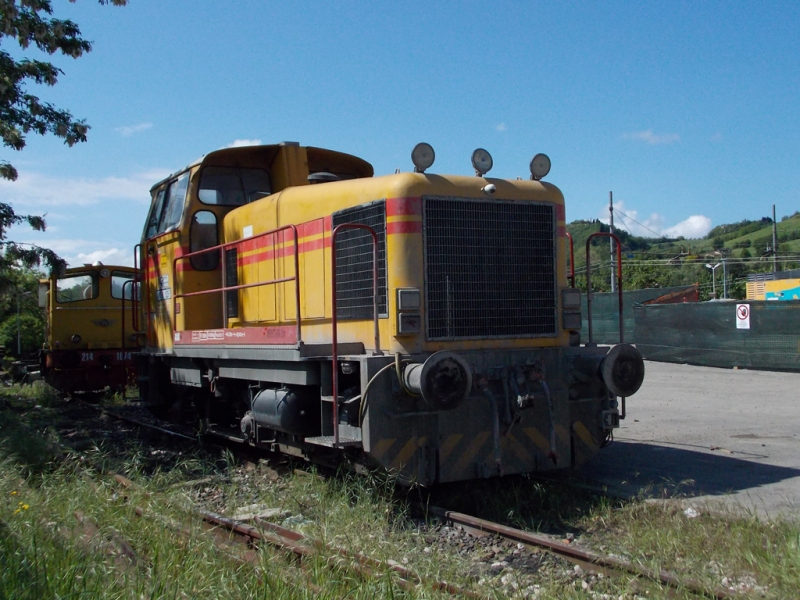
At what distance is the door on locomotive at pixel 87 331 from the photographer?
598 inches

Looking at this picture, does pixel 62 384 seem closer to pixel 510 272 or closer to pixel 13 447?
pixel 13 447

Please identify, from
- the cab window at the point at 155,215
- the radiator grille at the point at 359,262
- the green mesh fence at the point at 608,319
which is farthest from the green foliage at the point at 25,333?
the radiator grille at the point at 359,262

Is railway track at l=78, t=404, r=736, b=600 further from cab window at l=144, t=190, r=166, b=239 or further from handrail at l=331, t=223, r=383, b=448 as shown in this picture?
cab window at l=144, t=190, r=166, b=239

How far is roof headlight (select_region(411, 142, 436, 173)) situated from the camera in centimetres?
621

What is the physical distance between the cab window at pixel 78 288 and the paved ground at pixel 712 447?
11.1m

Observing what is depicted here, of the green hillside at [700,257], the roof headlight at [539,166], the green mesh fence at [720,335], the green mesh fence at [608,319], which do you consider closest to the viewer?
the roof headlight at [539,166]

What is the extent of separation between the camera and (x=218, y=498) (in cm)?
662

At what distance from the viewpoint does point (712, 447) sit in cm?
848

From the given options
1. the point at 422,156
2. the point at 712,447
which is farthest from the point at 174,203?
the point at 712,447

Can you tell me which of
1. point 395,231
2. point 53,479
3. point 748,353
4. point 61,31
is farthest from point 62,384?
point 748,353

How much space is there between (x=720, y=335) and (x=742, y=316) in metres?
0.82

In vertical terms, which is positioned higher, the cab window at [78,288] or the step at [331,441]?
the cab window at [78,288]

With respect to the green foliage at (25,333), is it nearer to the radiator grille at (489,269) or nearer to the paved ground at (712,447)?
the paved ground at (712,447)

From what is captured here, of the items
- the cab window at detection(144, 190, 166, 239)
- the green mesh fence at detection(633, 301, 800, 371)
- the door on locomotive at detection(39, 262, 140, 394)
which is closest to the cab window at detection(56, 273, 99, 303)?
the door on locomotive at detection(39, 262, 140, 394)
